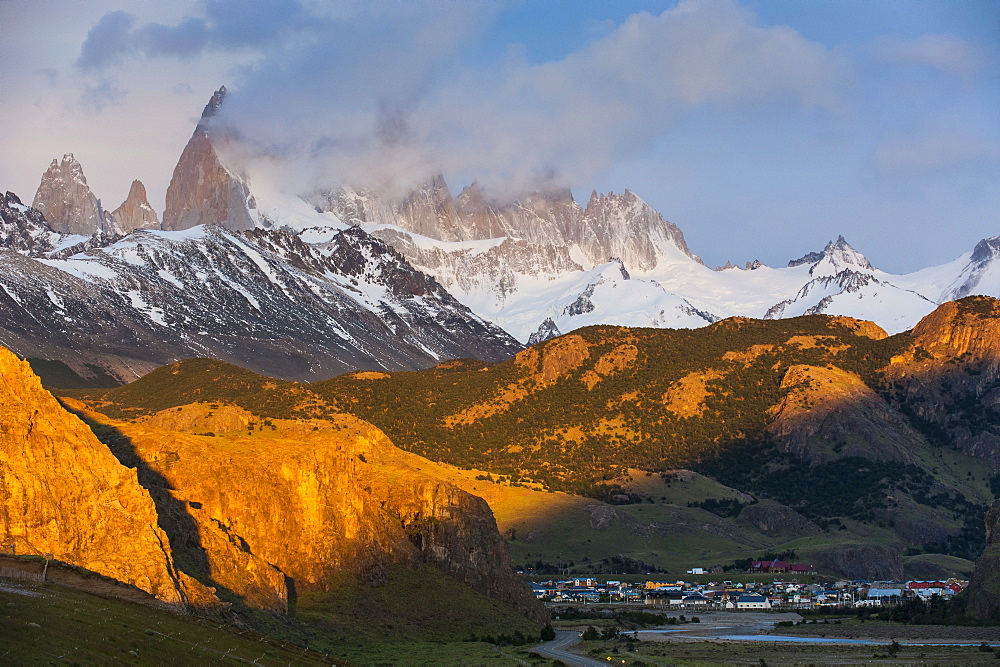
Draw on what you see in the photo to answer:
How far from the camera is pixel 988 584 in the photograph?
4018 inches

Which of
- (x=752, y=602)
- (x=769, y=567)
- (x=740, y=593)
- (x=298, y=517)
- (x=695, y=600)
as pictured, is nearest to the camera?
(x=298, y=517)

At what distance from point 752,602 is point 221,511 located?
266ft

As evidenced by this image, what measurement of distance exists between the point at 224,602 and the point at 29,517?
1213 cm

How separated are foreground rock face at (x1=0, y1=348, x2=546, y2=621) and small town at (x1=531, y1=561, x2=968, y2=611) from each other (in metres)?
32.6

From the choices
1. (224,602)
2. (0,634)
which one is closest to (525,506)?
(224,602)

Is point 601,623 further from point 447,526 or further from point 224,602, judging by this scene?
point 224,602

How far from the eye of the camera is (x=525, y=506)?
19962cm

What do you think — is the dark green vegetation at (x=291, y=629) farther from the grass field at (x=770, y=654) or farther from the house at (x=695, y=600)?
the house at (x=695, y=600)

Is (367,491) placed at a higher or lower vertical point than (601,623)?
higher

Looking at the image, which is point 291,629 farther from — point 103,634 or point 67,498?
point 103,634

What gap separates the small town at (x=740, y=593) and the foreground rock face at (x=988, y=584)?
32.6 m

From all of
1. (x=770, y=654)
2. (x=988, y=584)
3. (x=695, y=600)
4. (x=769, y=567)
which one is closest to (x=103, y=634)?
(x=770, y=654)

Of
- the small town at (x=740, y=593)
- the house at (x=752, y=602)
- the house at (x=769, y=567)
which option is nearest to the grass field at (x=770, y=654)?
the small town at (x=740, y=593)

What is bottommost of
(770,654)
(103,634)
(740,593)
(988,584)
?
(770,654)
